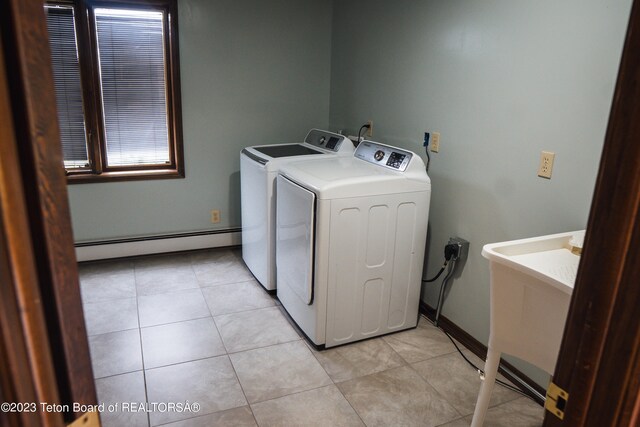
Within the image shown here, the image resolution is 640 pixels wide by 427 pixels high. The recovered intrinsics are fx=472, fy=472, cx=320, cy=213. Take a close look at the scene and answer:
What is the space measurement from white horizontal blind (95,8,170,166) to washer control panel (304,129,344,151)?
1.15 metres

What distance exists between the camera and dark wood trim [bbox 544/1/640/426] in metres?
0.69

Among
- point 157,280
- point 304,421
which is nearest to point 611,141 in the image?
point 304,421

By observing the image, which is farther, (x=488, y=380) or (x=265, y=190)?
(x=265, y=190)

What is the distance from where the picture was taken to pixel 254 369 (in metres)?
2.50

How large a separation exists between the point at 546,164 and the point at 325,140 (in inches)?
70.2

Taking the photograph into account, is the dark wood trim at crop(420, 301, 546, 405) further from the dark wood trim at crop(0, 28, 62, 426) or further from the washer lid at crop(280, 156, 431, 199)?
the dark wood trim at crop(0, 28, 62, 426)

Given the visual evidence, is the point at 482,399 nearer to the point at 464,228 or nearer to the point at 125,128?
the point at 464,228

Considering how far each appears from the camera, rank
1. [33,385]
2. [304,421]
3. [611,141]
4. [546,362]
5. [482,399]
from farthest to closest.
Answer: [304,421] < [482,399] < [546,362] < [611,141] < [33,385]

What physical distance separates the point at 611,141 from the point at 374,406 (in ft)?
6.04

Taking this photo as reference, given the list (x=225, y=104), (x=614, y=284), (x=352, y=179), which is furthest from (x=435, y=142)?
(x=614, y=284)

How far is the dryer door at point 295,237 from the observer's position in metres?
Result: 2.58

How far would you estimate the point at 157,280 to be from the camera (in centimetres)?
351

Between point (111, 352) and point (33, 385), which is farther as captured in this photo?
point (111, 352)

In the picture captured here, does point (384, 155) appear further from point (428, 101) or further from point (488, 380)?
point (488, 380)
